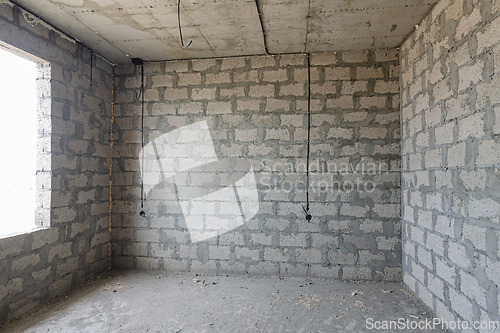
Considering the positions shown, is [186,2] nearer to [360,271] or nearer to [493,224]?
[493,224]

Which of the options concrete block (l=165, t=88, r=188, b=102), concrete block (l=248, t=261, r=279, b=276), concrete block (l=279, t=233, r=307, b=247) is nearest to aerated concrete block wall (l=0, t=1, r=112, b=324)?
concrete block (l=165, t=88, r=188, b=102)

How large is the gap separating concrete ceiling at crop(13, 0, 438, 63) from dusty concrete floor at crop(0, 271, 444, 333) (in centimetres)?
258

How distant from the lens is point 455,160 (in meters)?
2.04

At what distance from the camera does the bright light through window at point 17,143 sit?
241cm

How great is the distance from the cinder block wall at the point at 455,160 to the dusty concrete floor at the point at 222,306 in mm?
471

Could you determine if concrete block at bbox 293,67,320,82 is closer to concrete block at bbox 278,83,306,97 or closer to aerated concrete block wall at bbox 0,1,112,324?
concrete block at bbox 278,83,306,97

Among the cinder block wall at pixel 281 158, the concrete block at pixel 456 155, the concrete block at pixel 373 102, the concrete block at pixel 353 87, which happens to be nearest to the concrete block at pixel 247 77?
the cinder block wall at pixel 281 158

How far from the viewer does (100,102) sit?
3357 millimetres

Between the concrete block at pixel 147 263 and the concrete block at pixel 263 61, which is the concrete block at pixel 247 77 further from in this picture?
the concrete block at pixel 147 263

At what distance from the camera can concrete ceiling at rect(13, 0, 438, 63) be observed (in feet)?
7.63

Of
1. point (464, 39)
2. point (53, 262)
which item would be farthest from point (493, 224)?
point (53, 262)

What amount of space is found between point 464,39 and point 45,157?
3.58m

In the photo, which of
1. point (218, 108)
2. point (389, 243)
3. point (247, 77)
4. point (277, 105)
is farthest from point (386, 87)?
point (218, 108)

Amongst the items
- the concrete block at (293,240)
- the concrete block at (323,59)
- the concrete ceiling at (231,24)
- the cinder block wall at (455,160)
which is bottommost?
the concrete block at (293,240)
